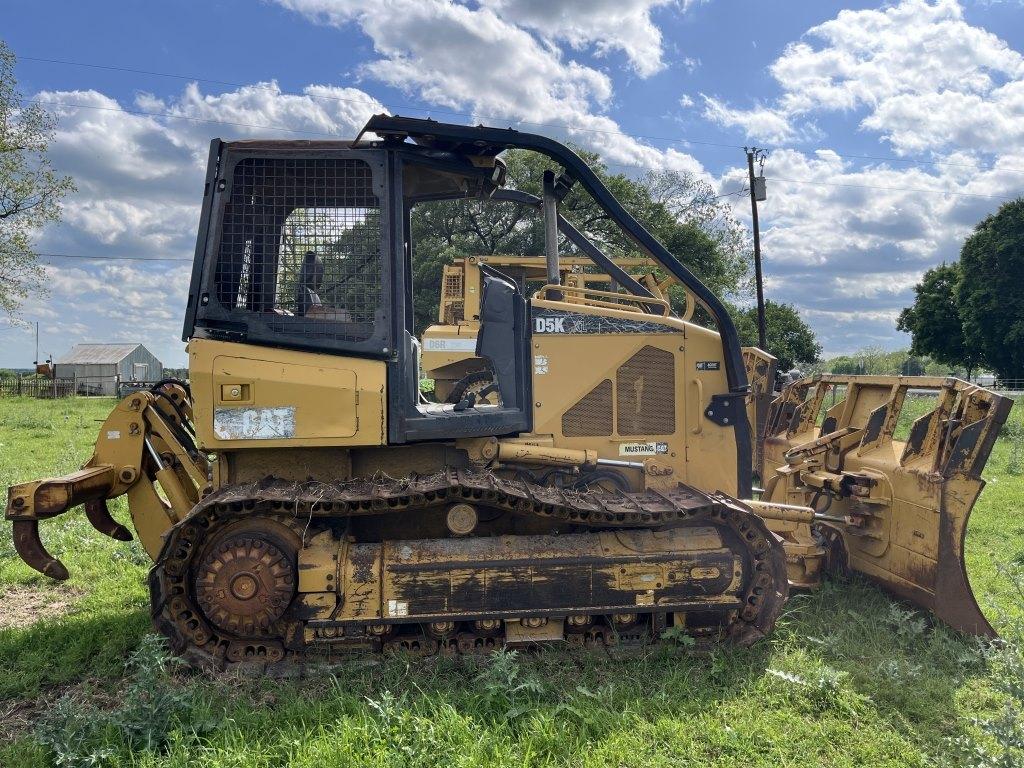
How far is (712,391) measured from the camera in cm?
500

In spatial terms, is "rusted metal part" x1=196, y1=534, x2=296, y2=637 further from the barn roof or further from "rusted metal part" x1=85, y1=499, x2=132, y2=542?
the barn roof

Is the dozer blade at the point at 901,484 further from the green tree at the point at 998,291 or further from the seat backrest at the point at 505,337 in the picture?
the green tree at the point at 998,291

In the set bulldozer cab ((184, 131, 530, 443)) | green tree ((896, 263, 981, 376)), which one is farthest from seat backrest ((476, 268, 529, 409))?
green tree ((896, 263, 981, 376))

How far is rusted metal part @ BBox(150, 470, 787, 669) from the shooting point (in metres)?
4.16

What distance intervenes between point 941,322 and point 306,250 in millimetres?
49438

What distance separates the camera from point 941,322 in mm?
44812

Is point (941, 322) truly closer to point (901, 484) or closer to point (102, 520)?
point (901, 484)

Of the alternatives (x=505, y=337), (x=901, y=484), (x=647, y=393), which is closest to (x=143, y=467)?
(x=505, y=337)

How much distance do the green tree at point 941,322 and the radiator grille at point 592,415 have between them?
45125 mm

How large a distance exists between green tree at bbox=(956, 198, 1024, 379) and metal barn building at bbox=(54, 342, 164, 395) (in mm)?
50188

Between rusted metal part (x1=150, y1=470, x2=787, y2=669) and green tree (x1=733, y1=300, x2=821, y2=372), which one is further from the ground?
green tree (x1=733, y1=300, x2=821, y2=372)

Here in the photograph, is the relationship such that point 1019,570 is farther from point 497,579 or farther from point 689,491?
point 497,579

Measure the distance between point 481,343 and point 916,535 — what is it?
10.9 ft

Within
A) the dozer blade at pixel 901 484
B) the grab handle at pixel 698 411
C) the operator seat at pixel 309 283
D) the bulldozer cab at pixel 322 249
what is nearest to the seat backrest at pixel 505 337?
the bulldozer cab at pixel 322 249
